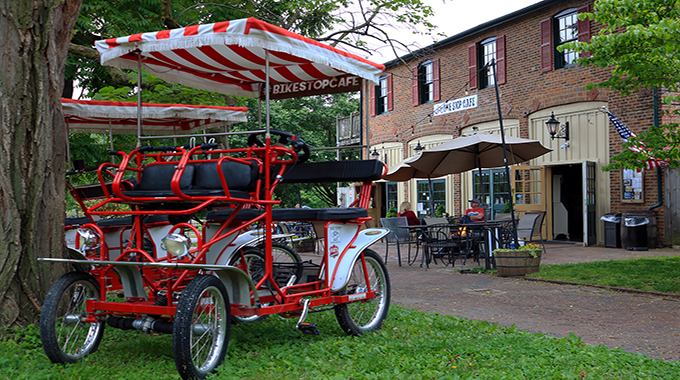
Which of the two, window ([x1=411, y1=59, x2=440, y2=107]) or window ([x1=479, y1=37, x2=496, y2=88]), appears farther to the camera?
window ([x1=411, y1=59, x2=440, y2=107])

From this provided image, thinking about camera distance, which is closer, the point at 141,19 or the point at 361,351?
the point at 361,351

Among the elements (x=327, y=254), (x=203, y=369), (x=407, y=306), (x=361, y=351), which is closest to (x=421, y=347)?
(x=361, y=351)

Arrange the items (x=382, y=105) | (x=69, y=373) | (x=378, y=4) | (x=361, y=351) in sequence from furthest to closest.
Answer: (x=382, y=105), (x=378, y=4), (x=361, y=351), (x=69, y=373)

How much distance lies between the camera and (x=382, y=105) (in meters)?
23.4

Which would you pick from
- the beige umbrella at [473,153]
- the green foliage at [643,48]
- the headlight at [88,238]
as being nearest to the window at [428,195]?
the beige umbrella at [473,153]

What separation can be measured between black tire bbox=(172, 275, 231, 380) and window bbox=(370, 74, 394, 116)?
19.2m

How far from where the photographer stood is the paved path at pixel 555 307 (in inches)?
197

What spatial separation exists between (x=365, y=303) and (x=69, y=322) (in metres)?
2.41

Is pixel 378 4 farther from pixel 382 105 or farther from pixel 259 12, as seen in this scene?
pixel 382 105

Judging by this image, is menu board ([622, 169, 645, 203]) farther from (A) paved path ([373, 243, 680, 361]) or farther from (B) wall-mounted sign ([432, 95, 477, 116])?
(A) paved path ([373, 243, 680, 361])

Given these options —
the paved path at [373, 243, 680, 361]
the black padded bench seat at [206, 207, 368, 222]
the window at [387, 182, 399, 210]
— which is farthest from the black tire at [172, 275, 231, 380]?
the window at [387, 182, 399, 210]

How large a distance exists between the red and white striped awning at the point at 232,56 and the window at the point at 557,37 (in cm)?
1147

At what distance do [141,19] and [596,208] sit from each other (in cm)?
1145

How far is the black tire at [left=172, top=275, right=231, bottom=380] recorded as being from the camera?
3.42 metres
